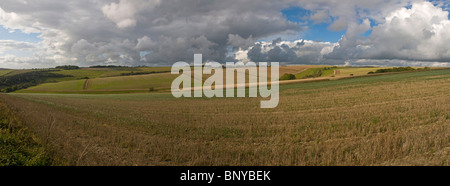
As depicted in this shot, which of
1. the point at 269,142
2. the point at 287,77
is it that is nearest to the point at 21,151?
the point at 269,142

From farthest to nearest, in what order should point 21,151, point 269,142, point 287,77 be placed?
point 287,77, point 269,142, point 21,151

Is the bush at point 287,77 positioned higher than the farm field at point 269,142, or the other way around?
the bush at point 287,77

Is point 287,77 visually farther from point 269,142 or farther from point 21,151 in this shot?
point 21,151

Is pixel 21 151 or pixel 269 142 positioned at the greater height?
pixel 21 151

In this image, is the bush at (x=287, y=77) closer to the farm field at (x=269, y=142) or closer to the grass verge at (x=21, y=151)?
the farm field at (x=269, y=142)

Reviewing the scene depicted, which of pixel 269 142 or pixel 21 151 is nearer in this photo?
pixel 21 151

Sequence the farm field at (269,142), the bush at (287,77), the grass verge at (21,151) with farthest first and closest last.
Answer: the bush at (287,77), the farm field at (269,142), the grass verge at (21,151)

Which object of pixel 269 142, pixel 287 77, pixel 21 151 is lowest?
pixel 269 142

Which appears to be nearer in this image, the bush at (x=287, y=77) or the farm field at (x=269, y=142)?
the farm field at (x=269, y=142)

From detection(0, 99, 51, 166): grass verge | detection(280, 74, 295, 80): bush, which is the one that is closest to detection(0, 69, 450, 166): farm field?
detection(0, 99, 51, 166): grass verge

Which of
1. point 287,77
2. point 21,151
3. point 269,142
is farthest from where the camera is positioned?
point 287,77

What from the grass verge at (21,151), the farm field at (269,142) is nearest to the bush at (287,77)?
the farm field at (269,142)
